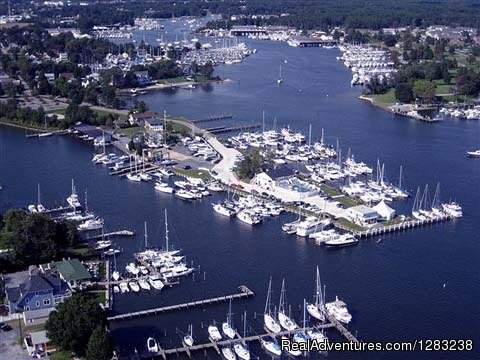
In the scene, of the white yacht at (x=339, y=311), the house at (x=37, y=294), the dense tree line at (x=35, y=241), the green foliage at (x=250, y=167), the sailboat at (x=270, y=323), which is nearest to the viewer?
the house at (x=37, y=294)

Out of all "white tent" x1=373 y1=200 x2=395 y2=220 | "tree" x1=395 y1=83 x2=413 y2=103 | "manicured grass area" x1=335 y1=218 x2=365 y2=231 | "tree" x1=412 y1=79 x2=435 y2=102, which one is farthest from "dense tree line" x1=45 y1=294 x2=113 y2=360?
"tree" x1=395 y1=83 x2=413 y2=103

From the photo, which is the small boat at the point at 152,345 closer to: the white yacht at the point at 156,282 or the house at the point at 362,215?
the white yacht at the point at 156,282

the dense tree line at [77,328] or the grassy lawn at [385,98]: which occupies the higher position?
the grassy lawn at [385,98]

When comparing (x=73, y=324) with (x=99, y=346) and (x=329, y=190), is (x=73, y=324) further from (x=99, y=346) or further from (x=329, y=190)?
(x=329, y=190)

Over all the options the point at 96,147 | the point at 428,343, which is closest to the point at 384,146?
the point at 96,147

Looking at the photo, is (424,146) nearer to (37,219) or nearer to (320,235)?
(320,235)

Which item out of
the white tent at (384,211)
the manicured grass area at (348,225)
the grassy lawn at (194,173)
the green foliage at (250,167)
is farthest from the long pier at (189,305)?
the grassy lawn at (194,173)

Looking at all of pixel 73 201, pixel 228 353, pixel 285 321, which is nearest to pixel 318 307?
pixel 285 321

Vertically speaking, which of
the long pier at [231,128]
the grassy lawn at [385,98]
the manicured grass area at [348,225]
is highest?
the grassy lawn at [385,98]
